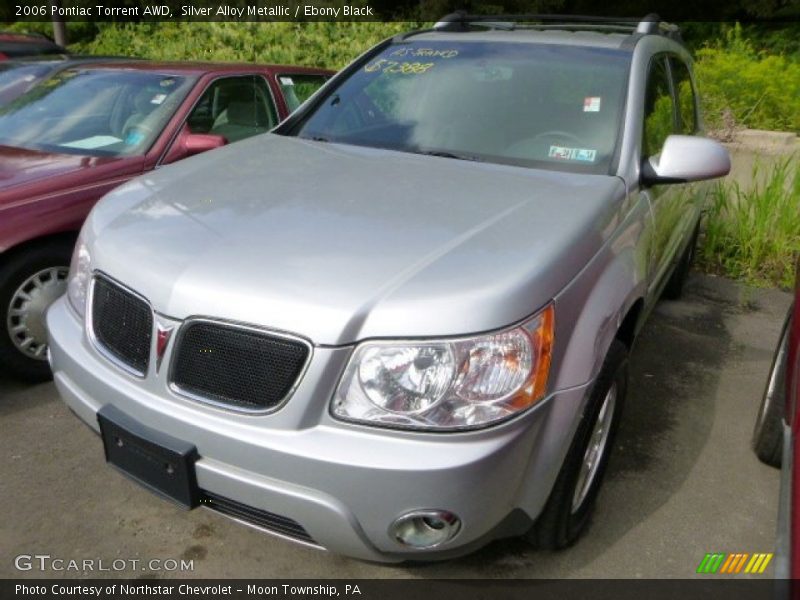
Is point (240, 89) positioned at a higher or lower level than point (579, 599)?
higher

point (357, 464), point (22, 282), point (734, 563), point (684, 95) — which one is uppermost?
point (684, 95)

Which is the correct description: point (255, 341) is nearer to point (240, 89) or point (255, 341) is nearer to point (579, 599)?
point (579, 599)

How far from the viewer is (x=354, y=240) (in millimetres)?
2082

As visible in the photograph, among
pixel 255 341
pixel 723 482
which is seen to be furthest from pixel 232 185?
pixel 723 482

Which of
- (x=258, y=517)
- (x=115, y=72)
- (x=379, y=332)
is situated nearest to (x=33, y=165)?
(x=115, y=72)

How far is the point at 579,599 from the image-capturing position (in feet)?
7.39

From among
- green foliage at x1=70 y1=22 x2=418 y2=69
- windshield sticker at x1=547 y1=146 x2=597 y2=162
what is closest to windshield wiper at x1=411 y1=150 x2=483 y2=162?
windshield sticker at x1=547 y1=146 x2=597 y2=162

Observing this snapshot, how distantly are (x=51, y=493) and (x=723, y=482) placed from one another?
267 centimetres

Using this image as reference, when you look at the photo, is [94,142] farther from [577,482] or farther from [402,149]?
[577,482]

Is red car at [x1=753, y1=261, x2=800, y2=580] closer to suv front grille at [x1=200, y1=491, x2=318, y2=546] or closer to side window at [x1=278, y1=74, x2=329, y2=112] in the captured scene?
suv front grille at [x1=200, y1=491, x2=318, y2=546]

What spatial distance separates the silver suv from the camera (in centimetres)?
178

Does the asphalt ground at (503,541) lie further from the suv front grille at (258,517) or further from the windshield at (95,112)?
the windshield at (95,112)

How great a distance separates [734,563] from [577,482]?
731mm

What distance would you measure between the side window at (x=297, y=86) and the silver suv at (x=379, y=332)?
2.07 metres
